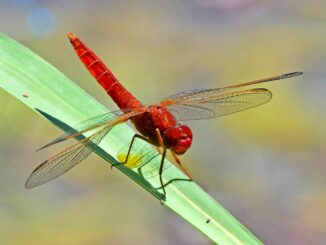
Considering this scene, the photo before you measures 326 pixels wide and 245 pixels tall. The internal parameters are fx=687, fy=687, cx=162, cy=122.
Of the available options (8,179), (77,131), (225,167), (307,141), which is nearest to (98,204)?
(8,179)

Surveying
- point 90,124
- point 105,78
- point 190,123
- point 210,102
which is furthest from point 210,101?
point 190,123

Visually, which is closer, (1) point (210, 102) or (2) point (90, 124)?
(2) point (90, 124)

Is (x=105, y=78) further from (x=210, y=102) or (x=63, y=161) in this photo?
(x=63, y=161)

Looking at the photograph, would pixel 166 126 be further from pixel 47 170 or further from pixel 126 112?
pixel 47 170

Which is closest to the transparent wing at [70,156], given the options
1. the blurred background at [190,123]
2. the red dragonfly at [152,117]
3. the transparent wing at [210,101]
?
the red dragonfly at [152,117]

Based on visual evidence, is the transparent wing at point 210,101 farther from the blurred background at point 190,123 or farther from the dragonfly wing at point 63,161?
the blurred background at point 190,123
